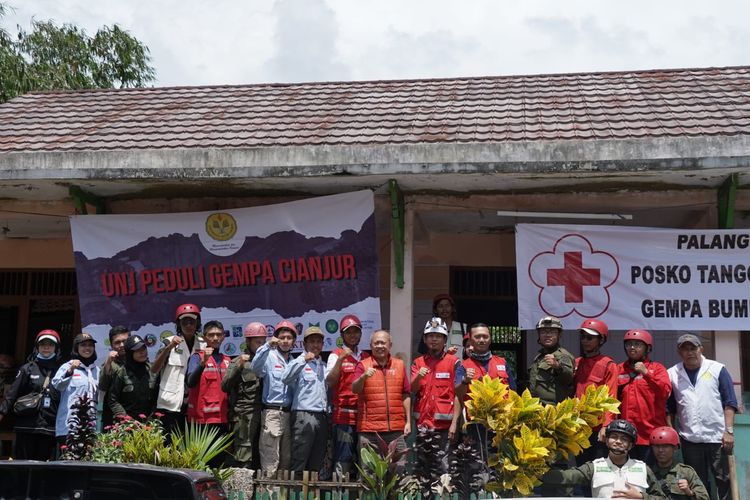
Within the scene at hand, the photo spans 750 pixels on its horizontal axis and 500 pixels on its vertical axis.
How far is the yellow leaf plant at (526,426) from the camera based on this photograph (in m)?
5.87

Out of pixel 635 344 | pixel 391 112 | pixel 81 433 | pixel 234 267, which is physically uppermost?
pixel 391 112

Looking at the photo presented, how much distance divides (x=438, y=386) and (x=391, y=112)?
10.9 ft

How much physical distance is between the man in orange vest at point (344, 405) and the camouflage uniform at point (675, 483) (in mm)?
2411

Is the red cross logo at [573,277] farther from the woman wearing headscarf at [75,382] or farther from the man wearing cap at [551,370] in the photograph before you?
the woman wearing headscarf at [75,382]

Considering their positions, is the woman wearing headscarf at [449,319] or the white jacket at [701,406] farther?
the woman wearing headscarf at [449,319]

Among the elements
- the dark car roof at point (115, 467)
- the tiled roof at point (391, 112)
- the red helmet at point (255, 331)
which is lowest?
the dark car roof at point (115, 467)

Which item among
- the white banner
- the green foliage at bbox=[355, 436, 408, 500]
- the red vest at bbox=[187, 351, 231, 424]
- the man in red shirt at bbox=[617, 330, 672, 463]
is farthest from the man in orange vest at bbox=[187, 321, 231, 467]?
the man in red shirt at bbox=[617, 330, 672, 463]

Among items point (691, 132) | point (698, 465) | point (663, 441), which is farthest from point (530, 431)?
point (691, 132)

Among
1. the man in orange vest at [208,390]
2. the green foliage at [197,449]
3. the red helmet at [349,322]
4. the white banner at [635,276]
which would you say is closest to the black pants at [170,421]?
the man in orange vest at [208,390]

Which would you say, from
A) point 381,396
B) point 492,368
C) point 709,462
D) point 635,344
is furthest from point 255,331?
point 709,462

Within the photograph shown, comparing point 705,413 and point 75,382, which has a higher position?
point 75,382

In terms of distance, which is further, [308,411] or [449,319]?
[449,319]

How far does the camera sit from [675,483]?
601 centimetres

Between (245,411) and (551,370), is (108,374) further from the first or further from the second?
(551,370)
